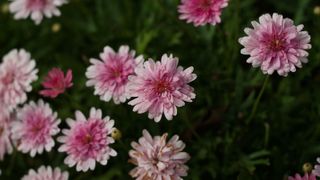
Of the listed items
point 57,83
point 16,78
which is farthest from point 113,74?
point 16,78

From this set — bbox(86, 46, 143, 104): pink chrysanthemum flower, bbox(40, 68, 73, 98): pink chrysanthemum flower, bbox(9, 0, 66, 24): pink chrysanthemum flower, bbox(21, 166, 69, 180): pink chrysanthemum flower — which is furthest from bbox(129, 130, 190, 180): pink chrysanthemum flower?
bbox(9, 0, 66, 24): pink chrysanthemum flower

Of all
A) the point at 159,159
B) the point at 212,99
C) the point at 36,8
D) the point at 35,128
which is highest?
the point at 36,8

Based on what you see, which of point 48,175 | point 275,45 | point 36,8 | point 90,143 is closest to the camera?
point 275,45

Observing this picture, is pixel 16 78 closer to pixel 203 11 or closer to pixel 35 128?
pixel 35 128

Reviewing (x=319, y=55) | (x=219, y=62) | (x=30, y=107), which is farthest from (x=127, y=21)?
(x=319, y=55)

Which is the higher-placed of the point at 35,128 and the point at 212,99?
the point at 212,99
